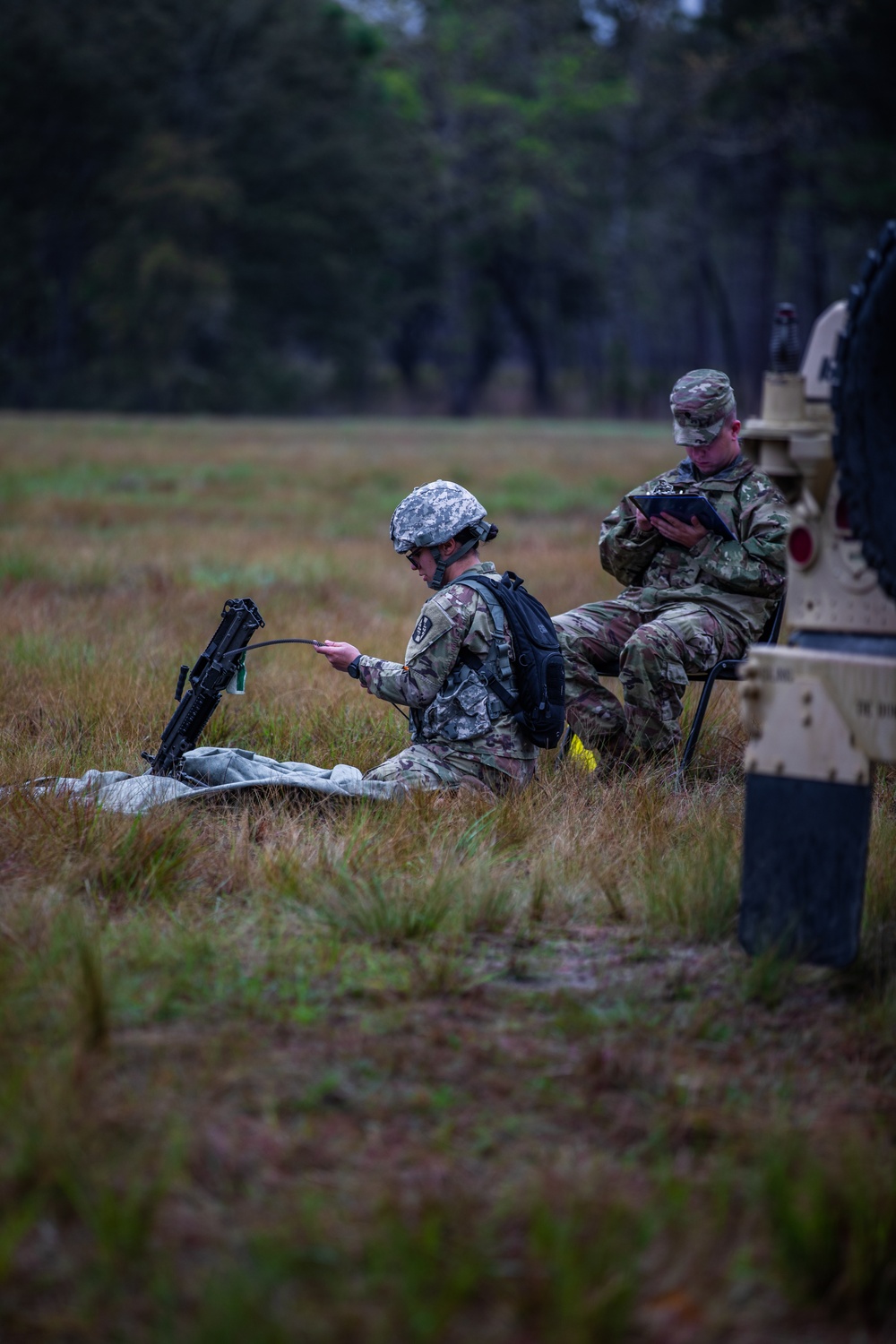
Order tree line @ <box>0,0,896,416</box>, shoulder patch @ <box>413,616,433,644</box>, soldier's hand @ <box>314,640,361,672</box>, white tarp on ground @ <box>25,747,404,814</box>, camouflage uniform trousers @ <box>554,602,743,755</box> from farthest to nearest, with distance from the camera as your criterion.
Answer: tree line @ <box>0,0,896,416</box>, camouflage uniform trousers @ <box>554,602,743,755</box>, soldier's hand @ <box>314,640,361,672</box>, shoulder patch @ <box>413,616,433,644</box>, white tarp on ground @ <box>25,747,404,814</box>

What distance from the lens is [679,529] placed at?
225 inches

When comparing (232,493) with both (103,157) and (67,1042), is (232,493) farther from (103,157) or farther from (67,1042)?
(103,157)

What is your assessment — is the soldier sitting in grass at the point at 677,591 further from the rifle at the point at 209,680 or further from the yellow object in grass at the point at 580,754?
the rifle at the point at 209,680

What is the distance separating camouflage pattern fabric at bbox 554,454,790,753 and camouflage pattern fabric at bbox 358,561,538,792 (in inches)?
30.0

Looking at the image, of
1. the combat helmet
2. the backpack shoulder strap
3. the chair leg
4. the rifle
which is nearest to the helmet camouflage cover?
the combat helmet

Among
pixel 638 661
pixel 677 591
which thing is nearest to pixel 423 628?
pixel 638 661

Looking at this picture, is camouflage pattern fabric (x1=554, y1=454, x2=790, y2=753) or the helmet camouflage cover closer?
the helmet camouflage cover

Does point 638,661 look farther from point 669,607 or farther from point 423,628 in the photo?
point 423,628

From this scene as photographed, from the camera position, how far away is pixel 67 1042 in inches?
120

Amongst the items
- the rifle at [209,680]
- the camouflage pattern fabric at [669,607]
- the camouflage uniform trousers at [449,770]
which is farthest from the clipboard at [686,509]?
the rifle at [209,680]

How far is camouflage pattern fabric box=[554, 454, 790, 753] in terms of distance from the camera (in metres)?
5.58

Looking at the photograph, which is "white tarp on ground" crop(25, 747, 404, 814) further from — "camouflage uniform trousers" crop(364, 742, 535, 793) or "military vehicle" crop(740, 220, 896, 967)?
"military vehicle" crop(740, 220, 896, 967)

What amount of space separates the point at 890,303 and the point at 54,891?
262 cm

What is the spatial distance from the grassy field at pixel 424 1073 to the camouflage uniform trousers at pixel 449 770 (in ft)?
0.55
